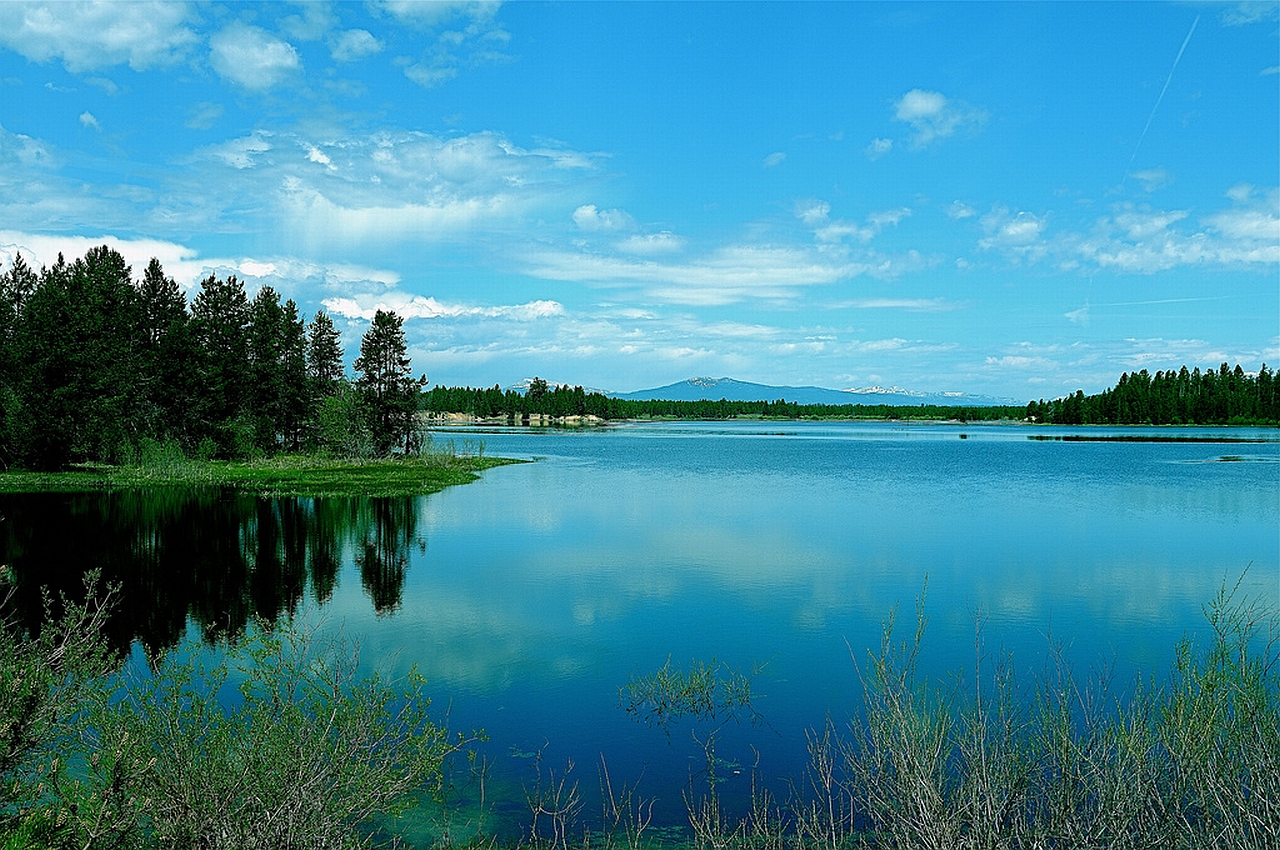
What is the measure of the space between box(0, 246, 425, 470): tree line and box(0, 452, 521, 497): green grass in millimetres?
3181

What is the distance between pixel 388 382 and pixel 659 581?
6528 centimetres

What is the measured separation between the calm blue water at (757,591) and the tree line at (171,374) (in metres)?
30.0

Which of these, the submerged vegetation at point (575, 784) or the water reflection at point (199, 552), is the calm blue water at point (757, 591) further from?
the submerged vegetation at point (575, 784)

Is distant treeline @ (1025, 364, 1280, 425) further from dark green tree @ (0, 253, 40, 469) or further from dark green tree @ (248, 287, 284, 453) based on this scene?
dark green tree @ (0, 253, 40, 469)

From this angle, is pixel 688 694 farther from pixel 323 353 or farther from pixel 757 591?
pixel 323 353

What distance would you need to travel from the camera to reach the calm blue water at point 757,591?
1653 cm

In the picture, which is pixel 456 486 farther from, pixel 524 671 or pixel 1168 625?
pixel 1168 625

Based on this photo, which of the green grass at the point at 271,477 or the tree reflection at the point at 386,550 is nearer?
the tree reflection at the point at 386,550

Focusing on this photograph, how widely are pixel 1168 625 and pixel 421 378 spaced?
2991 inches

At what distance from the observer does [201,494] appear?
53.8 meters

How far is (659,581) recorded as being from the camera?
1159 inches

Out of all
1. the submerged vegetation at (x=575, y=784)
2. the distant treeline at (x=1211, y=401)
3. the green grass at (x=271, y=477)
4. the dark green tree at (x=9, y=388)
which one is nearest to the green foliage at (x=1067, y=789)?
the submerged vegetation at (x=575, y=784)

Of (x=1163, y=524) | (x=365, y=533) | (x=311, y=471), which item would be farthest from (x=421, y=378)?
(x=1163, y=524)

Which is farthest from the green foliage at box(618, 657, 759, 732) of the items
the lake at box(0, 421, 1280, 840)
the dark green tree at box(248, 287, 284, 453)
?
the dark green tree at box(248, 287, 284, 453)
